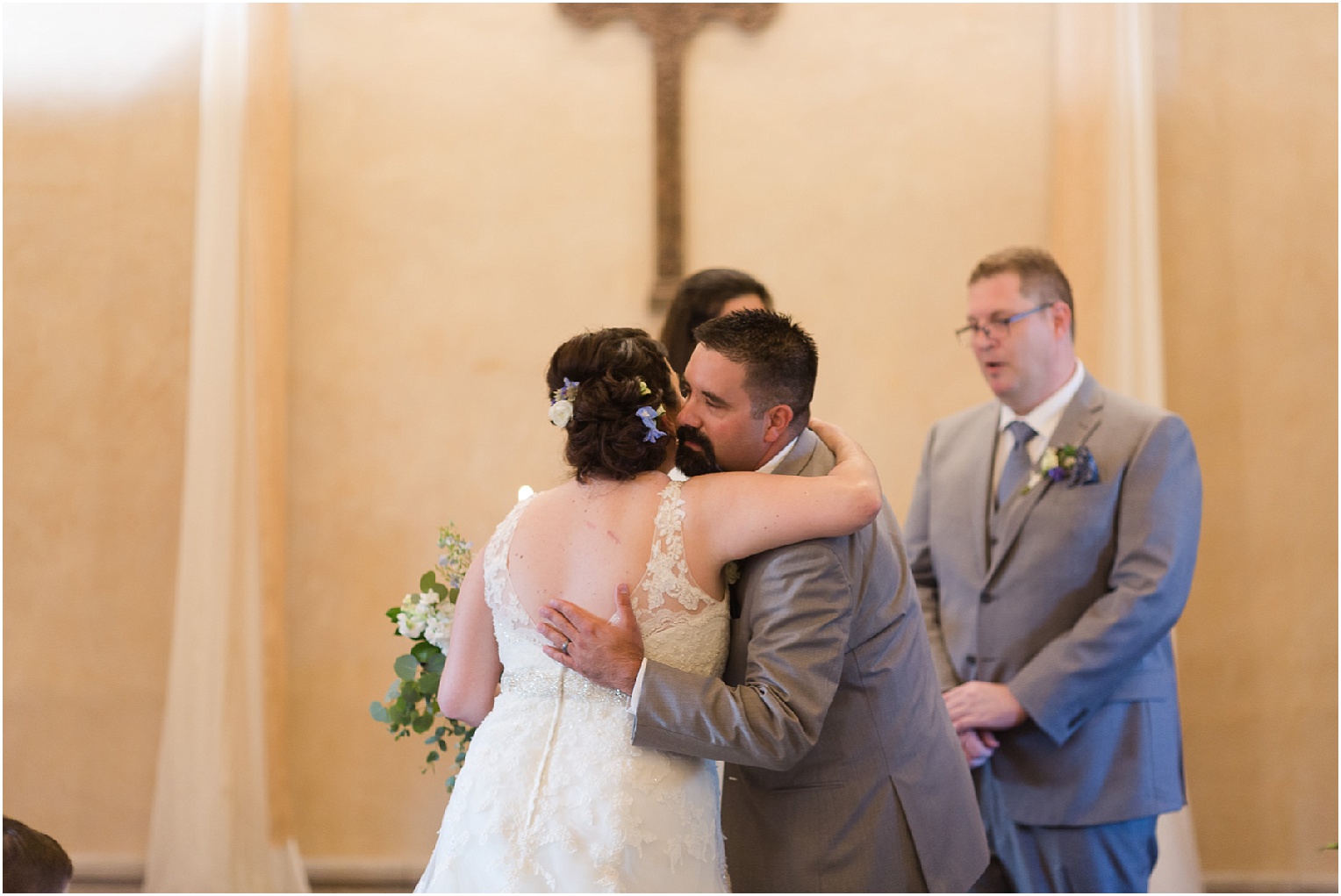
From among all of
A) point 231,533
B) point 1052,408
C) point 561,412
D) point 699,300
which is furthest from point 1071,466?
point 231,533

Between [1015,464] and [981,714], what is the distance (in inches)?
25.9

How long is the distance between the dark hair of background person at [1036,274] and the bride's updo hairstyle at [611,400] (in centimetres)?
138

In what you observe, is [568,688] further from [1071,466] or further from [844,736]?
[1071,466]

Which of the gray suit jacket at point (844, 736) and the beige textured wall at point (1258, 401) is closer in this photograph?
the gray suit jacket at point (844, 736)

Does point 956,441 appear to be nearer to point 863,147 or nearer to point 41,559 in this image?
point 863,147

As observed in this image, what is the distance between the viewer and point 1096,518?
279 cm

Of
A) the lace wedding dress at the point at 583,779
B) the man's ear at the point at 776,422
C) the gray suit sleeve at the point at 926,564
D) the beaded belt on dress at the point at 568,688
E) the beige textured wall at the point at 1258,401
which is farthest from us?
the beige textured wall at the point at 1258,401

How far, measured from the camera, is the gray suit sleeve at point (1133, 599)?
267 centimetres

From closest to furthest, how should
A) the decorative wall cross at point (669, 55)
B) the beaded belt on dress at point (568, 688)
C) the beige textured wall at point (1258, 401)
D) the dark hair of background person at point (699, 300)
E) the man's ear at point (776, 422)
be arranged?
the beaded belt on dress at point (568, 688) < the man's ear at point (776, 422) < the dark hair of background person at point (699, 300) < the beige textured wall at point (1258, 401) < the decorative wall cross at point (669, 55)

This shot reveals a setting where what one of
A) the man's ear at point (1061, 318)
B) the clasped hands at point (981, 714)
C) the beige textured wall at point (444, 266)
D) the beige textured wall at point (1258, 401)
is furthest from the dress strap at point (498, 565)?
the beige textured wall at point (1258, 401)

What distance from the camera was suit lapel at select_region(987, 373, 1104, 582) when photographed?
9.31ft

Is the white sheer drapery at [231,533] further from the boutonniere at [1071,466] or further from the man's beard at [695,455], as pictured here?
the boutonniere at [1071,466]

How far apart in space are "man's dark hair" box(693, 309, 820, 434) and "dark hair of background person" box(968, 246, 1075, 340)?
118cm

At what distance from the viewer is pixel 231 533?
12.3 feet
